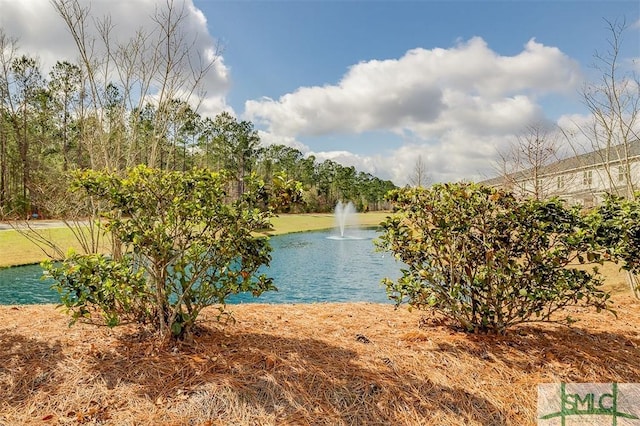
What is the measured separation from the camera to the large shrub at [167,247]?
96.1 inches

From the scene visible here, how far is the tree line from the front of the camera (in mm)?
4379

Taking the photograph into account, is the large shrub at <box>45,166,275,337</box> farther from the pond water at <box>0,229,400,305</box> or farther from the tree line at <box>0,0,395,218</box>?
the pond water at <box>0,229,400,305</box>

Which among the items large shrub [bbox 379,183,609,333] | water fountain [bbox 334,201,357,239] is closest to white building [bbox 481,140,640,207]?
large shrub [bbox 379,183,609,333]

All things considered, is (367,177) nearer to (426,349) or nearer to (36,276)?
(36,276)

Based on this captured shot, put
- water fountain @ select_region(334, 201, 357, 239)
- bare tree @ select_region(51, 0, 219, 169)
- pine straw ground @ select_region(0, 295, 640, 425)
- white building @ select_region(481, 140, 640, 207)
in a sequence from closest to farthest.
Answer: pine straw ground @ select_region(0, 295, 640, 425), bare tree @ select_region(51, 0, 219, 169), white building @ select_region(481, 140, 640, 207), water fountain @ select_region(334, 201, 357, 239)

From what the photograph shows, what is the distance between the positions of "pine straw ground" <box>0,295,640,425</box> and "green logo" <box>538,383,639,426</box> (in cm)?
7

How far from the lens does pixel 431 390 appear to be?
2492 mm

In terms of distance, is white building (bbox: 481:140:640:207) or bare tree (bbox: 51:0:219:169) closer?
bare tree (bbox: 51:0:219:169)

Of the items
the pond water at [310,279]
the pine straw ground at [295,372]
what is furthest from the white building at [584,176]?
the pond water at [310,279]

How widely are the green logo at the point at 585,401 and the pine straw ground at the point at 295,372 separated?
0.07 metres

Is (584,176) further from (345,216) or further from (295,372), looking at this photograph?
(345,216)

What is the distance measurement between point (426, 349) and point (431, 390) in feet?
1.65

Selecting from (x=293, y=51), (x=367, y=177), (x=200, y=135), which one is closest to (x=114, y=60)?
(x=293, y=51)

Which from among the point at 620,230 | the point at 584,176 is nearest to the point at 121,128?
the point at 620,230
